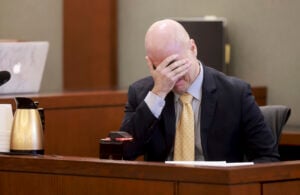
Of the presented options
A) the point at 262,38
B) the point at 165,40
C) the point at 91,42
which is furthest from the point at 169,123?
the point at 91,42

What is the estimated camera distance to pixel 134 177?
294 centimetres

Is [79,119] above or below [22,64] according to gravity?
below

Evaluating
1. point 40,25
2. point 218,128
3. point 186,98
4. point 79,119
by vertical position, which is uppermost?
point 40,25

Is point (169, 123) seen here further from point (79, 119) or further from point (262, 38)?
point (262, 38)

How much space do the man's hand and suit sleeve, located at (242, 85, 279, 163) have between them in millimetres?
298

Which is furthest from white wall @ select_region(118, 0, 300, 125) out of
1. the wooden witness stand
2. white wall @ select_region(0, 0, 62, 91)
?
the wooden witness stand

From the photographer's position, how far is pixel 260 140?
3.63 meters

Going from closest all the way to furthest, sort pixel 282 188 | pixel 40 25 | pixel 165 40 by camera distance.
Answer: pixel 282 188 < pixel 165 40 < pixel 40 25

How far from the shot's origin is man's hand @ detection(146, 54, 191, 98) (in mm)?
3559

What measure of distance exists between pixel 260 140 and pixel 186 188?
2.88 ft

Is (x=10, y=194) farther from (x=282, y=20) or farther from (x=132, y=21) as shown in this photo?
(x=132, y=21)

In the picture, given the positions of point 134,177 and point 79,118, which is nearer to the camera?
point 134,177

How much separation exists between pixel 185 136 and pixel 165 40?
388 millimetres

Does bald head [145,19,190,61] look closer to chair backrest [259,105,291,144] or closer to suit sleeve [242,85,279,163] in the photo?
suit sleeve [242,85,279,163]
